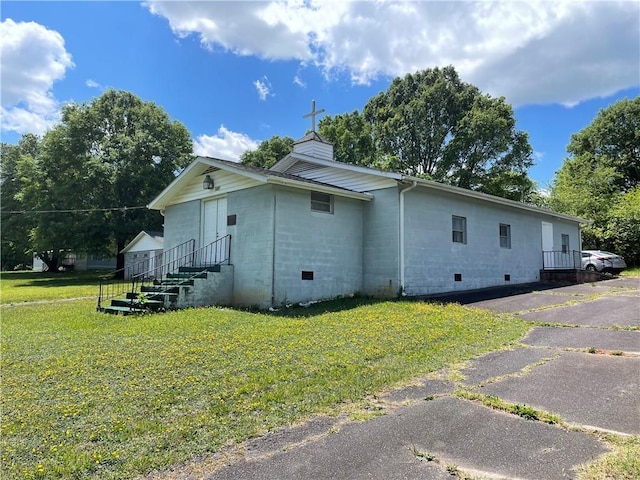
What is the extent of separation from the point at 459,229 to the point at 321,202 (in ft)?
16.9

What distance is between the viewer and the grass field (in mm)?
3369

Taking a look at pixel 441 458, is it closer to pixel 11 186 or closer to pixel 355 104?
pixel 355 104

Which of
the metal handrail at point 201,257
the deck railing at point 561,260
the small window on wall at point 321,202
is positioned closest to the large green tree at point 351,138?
the deck railing at point 561,260

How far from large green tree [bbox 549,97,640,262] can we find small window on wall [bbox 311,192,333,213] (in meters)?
21.6

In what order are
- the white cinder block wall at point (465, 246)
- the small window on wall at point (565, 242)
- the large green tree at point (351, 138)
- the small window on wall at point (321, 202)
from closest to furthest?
the small window on wall at point (321, 202), the white cinder block wall at point (465, 246), the small window on wall at point (565, 242), the large green tree at point (351, 138)

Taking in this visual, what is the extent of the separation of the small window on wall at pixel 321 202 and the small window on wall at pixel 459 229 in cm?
442

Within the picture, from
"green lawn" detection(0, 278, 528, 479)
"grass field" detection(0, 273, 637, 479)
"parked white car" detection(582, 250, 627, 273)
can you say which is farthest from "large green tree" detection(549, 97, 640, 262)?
"green lawn" detection(0, 278, 528, 479)

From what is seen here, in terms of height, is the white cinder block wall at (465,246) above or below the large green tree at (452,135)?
below

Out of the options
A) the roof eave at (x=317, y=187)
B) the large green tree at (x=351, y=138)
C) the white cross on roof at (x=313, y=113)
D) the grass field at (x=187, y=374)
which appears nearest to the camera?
the grass field at (x=187, y=374)

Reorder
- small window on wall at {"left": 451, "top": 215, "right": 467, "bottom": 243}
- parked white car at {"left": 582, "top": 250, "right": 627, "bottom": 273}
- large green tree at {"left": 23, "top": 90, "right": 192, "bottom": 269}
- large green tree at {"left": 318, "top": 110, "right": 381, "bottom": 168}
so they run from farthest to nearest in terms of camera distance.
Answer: large green tree at {"left": 318, "top": 110, "right": 381, "bottom": 168}
large green tree at {"left": 23, "top": 90, "right": 192, "bottom": 269}
parked white car at {"left": 582, "top": 250, "right": 627, "bottom": 273}
small window on wall at {"left": 451, "top": 215, "right": 467, "bottom": 243}

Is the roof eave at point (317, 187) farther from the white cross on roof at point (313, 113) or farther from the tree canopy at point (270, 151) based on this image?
the tree canopy at point (270, 151)

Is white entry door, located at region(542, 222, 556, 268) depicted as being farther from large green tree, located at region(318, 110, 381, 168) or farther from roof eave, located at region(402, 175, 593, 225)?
large green tree, located at region(318, 110, 381, 168)

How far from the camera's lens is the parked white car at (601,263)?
833 inches

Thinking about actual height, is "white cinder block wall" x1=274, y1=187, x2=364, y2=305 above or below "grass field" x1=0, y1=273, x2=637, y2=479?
above
